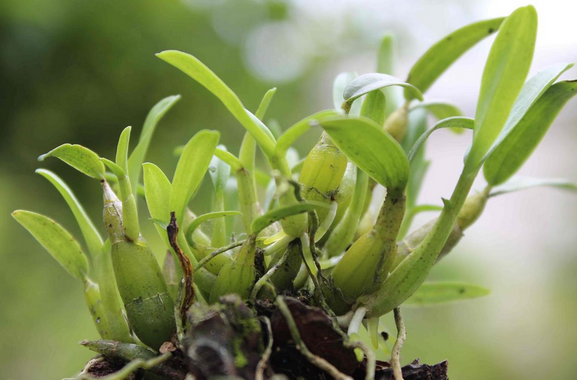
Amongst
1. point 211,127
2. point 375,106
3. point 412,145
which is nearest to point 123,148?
point 375,106

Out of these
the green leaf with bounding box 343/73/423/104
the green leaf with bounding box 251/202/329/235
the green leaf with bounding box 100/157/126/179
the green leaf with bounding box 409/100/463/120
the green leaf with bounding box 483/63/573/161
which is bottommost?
the green leaf with bounding box 251/202/329/235

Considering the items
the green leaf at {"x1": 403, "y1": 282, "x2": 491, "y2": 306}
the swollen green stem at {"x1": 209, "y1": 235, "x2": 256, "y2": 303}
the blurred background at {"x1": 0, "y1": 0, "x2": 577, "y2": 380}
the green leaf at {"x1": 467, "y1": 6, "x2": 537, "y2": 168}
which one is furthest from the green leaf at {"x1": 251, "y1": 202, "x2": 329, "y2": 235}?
the blurred background at {"x1": 0, "y1": 0, "x2": 577, "y2": 380}

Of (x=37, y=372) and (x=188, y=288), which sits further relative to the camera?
(x=37, y=372)

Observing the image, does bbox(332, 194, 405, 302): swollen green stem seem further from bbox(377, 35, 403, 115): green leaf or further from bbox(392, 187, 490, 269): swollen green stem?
bbox(377, 35, 403, 115): green leaf

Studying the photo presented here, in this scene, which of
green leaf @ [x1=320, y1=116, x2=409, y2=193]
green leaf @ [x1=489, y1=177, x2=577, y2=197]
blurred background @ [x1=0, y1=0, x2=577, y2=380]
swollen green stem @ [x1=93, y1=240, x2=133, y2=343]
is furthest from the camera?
blurred background @ [x1=0, y1=0, x2=577, y2=380]

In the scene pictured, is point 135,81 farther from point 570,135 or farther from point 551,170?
point 570,135

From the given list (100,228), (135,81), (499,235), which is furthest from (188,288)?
(499,235)

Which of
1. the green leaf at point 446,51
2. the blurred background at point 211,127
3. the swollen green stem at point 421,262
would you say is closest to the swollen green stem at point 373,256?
the swollen green stem at point 421,262
